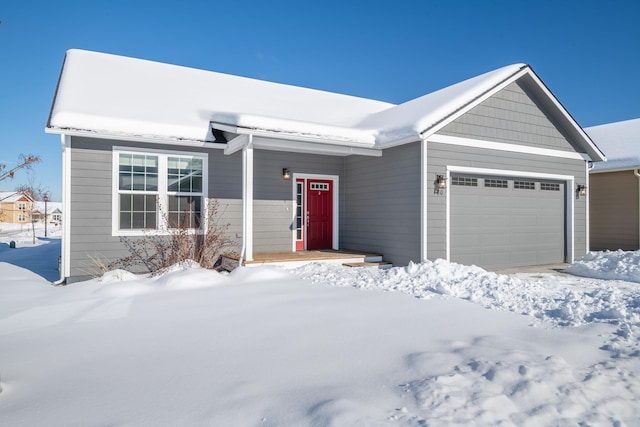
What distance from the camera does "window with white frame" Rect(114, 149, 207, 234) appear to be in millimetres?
8008

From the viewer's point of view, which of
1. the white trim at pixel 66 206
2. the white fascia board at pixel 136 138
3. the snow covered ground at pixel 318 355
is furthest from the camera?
the white trim at pixel 66 206

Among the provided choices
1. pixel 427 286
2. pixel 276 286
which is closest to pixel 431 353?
pixel 427 286

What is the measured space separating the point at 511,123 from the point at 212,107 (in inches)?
299

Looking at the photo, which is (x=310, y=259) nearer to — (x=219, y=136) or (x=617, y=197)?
(x=219, y=136)

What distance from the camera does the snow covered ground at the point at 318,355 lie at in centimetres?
247

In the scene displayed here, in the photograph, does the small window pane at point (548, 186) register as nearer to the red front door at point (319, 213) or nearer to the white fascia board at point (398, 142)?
the white fascia board at point (398, 142)

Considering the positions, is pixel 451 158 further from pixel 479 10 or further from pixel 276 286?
pixel 479 10

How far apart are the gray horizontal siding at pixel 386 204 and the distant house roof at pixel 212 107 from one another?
2.17 ft

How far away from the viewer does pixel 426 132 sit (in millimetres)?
8023

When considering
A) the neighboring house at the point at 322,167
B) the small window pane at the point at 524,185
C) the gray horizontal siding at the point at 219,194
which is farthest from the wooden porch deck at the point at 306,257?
the small window pane at the point at 524,185

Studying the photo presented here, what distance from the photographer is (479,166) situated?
914cm

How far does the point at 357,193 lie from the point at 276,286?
4.34 metres

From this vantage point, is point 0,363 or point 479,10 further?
point 479,10

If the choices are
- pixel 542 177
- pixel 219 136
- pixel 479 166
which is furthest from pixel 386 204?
pixel 542 177
